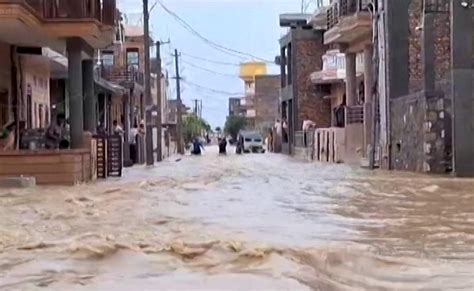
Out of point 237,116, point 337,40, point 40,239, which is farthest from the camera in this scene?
point 237,116

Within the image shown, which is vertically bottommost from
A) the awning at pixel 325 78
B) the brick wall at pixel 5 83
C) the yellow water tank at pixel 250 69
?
the brick wall at pixel 5 83

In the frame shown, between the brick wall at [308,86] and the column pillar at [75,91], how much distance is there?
1335 inches

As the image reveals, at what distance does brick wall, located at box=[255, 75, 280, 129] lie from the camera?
107750 mm

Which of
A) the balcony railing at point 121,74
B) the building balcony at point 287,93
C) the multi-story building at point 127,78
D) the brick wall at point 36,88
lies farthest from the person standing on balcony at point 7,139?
the building balcony at point 287,93

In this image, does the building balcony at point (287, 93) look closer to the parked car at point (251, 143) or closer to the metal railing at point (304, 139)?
the metal railing at point (304, 139)

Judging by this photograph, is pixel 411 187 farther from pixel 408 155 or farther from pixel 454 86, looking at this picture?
pixel 408 155

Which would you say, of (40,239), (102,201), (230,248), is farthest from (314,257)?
(102,201)

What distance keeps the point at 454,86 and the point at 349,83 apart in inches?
698

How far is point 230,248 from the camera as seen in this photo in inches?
395

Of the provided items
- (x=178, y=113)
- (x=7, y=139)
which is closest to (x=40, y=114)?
(x=7, y=139)

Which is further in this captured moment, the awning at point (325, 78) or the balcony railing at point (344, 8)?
the awning at point (325, 78)

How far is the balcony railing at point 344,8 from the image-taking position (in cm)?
3581

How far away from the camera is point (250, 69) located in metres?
132

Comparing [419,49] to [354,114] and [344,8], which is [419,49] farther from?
[354,114]
